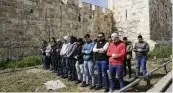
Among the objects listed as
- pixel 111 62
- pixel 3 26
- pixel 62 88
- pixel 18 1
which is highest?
pixel 18 1

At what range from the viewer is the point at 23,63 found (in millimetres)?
13383

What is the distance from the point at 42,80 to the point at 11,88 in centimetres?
143

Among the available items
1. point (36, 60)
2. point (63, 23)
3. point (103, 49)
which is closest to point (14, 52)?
point (36, 60)

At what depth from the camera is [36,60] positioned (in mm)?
14078

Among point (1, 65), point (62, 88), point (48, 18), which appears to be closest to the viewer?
point (62, 88)

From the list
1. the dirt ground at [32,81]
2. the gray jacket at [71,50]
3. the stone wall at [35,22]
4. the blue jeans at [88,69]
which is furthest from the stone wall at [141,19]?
the blue jeans at [88,69]

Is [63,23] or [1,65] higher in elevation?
[63,23]

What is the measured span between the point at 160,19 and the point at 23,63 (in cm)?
1278

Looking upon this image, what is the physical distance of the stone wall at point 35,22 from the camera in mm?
13641

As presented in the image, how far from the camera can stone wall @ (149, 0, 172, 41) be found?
2025 cm

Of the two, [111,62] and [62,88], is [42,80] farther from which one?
[111,62]

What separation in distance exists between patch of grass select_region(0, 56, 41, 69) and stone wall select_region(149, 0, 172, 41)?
30.8 feet

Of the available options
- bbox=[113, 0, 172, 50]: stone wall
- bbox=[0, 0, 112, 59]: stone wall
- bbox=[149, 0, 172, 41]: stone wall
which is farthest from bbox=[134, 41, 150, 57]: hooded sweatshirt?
bbox=[149, 0, 172, 41]: stone wall

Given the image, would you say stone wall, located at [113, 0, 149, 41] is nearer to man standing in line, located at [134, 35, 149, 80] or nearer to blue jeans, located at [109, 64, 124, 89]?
man standing in line, located at [134, 35, 149, 80]
